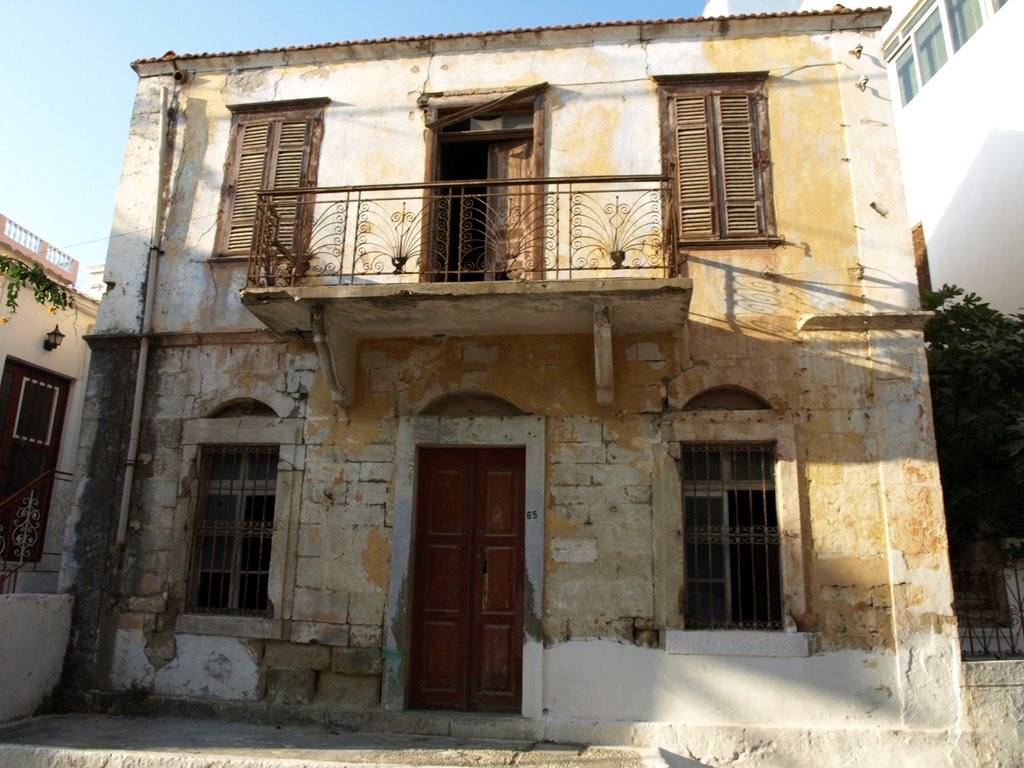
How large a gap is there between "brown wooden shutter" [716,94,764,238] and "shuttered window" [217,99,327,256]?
446cm

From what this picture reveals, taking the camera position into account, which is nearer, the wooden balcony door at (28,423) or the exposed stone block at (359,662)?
the exposed stone block at (359,662)

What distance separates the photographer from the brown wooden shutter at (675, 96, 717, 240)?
8055 mm

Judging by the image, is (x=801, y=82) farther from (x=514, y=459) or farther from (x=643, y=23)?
(x=514, y=459)

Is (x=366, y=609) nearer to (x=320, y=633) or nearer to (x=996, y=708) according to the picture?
(x=320, y=633)

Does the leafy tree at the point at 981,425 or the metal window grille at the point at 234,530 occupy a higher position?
the leafy tree at the point at 981,425

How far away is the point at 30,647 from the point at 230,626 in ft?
6.19

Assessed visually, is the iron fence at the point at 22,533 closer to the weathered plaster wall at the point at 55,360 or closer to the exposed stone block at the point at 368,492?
the weathered plaster wall at the point at 55,360

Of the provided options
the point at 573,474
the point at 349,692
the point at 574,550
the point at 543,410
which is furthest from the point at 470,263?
the point at 349,692

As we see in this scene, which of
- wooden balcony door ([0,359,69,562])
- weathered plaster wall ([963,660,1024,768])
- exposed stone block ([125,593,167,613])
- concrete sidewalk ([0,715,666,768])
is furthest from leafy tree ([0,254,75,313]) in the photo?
weathered plaster wall ([963,660,1024,768])

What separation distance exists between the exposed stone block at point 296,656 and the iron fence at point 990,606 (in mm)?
5750

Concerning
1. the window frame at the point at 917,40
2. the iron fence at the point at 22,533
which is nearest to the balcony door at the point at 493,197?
the iron fence at the point at 22,533

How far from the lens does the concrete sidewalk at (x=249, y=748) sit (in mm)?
5945

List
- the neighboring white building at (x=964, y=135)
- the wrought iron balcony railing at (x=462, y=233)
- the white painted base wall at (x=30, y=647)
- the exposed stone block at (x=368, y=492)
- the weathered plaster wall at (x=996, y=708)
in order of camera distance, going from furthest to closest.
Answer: the neighboring white building at (x=964, y=135), the wrought iron balcony railing at (x=462, y=233), the exposed stone block at (x=368, y=492), the white painted base wall at (x=30, y=647), the weathered plaster wall at (x=996, y=708)

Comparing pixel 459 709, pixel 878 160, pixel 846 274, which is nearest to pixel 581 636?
pixel 459 709
